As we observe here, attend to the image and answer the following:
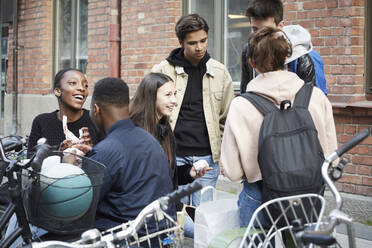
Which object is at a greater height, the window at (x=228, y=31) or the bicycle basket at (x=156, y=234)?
the window at (x=228, y=31)

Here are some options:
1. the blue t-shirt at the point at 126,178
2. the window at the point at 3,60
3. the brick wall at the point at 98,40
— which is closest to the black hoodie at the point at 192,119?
the blue t-shirt at the point at 126,178

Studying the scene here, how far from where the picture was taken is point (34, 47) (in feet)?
32.7

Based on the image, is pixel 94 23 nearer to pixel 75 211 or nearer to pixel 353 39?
pixel 353 39

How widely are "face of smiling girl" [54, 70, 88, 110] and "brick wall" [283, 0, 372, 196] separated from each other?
2604 millimetres

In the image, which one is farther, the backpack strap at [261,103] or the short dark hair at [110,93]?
the short dark hair at [110,93]

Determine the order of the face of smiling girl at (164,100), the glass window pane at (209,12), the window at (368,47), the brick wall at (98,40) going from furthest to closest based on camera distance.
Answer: the brick wall at (98,40)
the glass window pane at (209,12)
the window at (368,47)
the face of smiling girl at (164,100)

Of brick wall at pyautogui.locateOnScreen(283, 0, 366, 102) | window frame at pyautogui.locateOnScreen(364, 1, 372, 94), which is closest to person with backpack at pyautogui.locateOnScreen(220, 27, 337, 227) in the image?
brick wall at pyautogui.locateOnScreen(283, 0, 366, 102)

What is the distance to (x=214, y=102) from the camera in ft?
14.1

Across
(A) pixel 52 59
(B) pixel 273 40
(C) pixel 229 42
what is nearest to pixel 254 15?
(B) pixel 273 40

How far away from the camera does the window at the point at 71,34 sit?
372 inches

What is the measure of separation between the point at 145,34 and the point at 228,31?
126 cm

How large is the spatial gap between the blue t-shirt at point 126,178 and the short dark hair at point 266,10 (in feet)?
4.32

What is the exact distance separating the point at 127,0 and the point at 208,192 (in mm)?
5101

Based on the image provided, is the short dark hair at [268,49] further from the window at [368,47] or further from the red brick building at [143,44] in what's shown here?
the window at [368,47]
